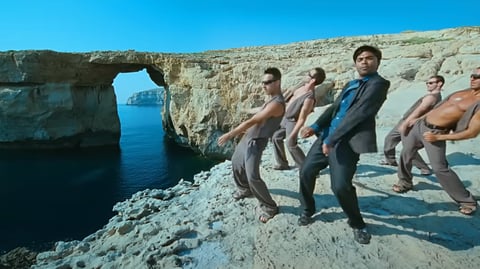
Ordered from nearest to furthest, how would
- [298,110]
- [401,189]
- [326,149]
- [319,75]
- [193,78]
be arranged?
[326,149] → [401,189] → [319,75] → [298,110] → [193,78]

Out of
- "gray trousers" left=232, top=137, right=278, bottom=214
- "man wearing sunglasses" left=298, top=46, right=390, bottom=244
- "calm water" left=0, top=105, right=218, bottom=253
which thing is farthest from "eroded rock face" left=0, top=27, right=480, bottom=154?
"gray trousers" left=232, top=137, right=278, bottom=214

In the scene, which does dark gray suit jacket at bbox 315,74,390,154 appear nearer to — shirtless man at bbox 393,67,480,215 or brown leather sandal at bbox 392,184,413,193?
shirtless man at bbox 393,67,480,215

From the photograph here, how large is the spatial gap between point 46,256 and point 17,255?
2702 mm

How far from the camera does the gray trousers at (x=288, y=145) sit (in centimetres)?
566

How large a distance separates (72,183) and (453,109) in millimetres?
17768

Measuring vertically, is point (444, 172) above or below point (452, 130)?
below

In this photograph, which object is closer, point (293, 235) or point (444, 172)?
point (293, 235)

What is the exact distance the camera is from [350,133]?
10.6 feet

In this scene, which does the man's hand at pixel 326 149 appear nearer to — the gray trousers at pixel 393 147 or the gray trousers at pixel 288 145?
the gray trousers at pixel 288 145

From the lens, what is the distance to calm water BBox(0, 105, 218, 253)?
9.98 meters

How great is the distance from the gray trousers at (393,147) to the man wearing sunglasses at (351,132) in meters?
3.23

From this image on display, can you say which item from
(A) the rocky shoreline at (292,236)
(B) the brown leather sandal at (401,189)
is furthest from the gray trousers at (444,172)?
(B) the brown leather sandal at (401,189)

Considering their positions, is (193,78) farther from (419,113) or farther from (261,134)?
(261,134)

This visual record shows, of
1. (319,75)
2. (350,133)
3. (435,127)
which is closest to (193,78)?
(319,75)
